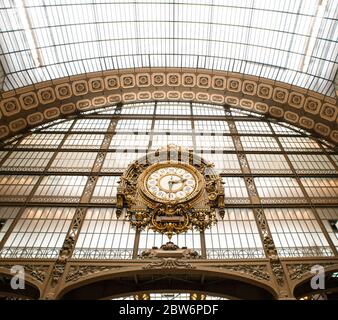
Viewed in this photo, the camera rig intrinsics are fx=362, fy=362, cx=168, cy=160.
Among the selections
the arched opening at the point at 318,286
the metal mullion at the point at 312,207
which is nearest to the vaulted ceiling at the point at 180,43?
the metal mullion at the point at 312,207

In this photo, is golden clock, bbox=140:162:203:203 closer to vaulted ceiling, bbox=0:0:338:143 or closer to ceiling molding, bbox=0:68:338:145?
ceiling molding, bbox=0:68:338:145

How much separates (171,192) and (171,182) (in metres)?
0.75

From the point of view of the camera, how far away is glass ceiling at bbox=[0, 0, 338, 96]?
24.2 m

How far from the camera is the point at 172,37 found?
27859mm

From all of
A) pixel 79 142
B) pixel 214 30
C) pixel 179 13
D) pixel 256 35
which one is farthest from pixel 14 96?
pixel 256 35

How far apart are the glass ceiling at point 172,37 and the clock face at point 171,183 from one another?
467 inches

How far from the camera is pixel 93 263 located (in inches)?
586

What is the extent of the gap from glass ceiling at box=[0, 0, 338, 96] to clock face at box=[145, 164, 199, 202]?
1187 cm

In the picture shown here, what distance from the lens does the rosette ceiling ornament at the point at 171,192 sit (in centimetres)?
1716

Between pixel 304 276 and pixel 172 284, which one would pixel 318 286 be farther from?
pixel 172 284

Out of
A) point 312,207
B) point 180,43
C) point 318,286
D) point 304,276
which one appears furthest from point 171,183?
point 180,43

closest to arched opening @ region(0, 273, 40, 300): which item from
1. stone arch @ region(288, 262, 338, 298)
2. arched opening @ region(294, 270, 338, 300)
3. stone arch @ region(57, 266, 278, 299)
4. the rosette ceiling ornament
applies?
stone arch @ region(57, 266, 278, 299)

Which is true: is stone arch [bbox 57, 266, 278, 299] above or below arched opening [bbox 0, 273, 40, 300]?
above

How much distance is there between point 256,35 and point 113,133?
12.8 m
